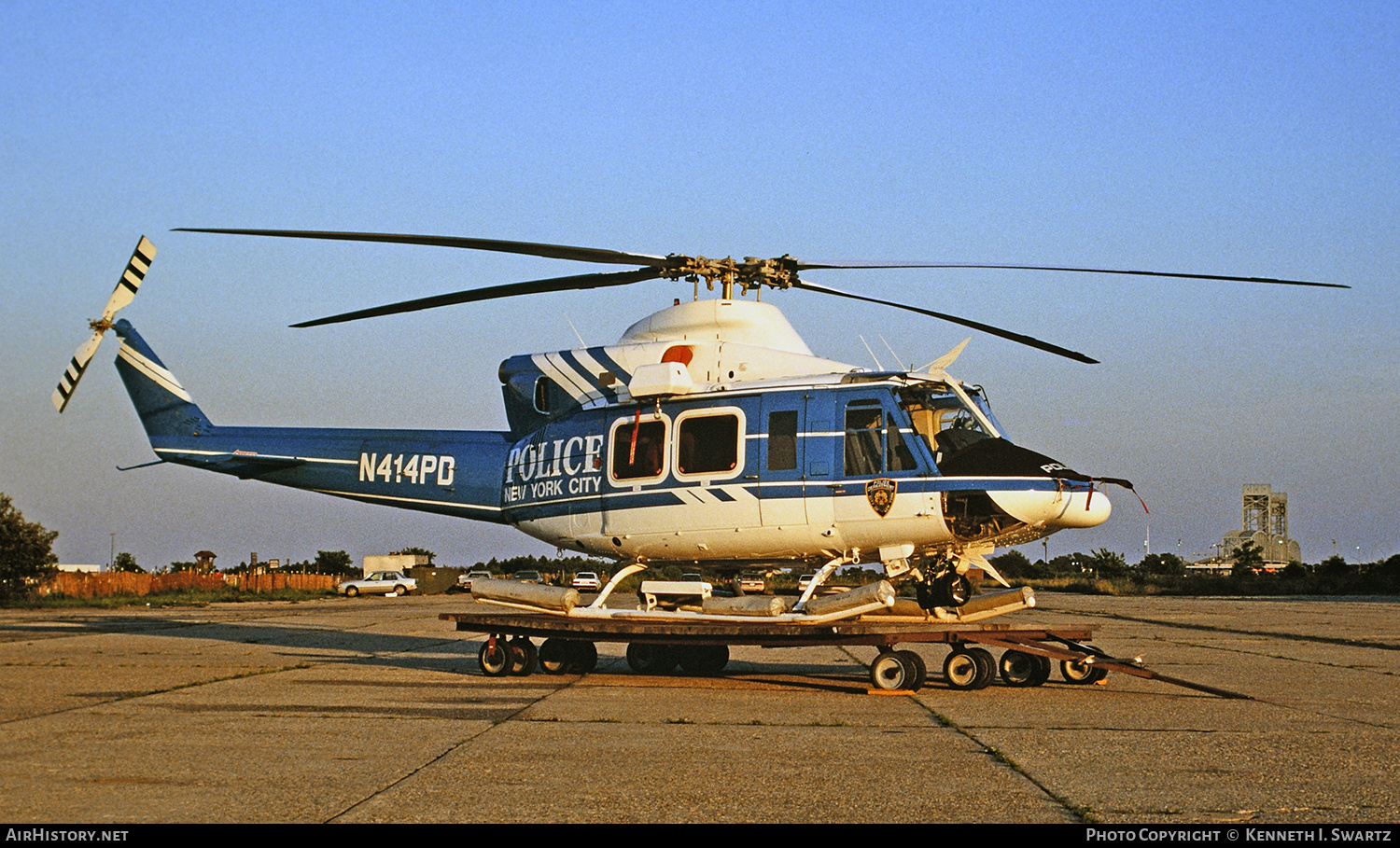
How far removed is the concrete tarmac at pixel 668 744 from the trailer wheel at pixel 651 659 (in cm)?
40

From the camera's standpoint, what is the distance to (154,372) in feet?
65.8

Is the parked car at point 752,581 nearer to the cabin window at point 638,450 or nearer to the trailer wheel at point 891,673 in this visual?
the cabin window at point 638,450

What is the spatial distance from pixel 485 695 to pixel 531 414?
5148mm

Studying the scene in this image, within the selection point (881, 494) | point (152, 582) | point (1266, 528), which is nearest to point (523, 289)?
point (881, 494)

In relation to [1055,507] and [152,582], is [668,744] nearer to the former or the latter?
[1055,507]

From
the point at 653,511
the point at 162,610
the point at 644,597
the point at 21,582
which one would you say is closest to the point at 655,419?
the point at 653,511

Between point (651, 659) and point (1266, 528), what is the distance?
156 m

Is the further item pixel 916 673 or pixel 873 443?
pixel 873 443

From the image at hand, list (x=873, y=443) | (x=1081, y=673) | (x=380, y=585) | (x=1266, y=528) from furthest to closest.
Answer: (x=1266, y=528) < (x=380, y=585) < (x=1081, y=673) < (x=873, y=443)

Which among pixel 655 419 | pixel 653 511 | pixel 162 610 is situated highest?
pixel 655 419

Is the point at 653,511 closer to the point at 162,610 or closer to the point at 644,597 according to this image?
the point at 644,597

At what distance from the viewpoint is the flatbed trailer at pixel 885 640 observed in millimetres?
11984

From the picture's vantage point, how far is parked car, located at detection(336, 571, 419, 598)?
173ft

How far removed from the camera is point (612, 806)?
5.88 metres
